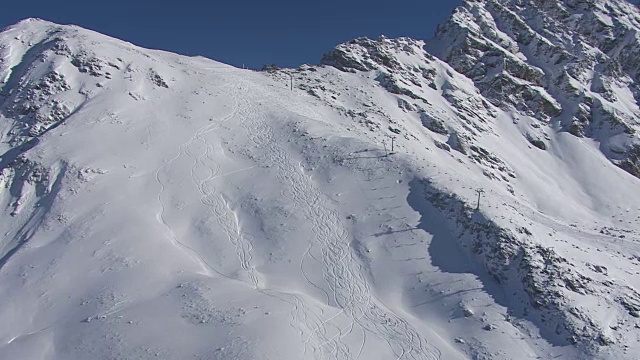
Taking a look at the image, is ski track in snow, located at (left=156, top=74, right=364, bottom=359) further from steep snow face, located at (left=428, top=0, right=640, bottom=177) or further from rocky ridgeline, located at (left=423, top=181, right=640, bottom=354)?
steep snow face, located at (left=428, top=0, right=640, bottom=177)

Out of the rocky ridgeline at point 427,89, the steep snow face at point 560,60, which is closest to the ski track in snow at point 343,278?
the rocky ridgeline at point 427,89

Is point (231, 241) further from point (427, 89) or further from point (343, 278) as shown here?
point (427, 89)

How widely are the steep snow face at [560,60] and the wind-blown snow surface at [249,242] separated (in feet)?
83.6

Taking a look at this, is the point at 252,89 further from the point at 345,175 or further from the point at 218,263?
the point at 218,263

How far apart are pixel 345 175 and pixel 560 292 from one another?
561 inches

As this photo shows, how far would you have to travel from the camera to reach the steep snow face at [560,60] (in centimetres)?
6312

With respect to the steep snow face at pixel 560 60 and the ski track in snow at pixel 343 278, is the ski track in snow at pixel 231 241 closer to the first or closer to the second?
the ski track in snow at pixel 343 278

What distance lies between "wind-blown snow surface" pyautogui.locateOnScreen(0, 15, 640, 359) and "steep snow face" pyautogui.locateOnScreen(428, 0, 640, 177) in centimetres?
2547

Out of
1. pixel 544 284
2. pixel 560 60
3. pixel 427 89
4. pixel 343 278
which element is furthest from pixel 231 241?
pixel 560 60

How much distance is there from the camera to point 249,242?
24.5m

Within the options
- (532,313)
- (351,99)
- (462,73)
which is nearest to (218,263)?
(532,313)

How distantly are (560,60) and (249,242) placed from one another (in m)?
70.5

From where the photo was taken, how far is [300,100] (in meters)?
47.2

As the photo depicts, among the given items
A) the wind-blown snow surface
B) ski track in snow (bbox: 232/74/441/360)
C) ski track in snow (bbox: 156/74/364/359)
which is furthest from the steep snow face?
ski track in snow (bbox: 156/74/364/359)
